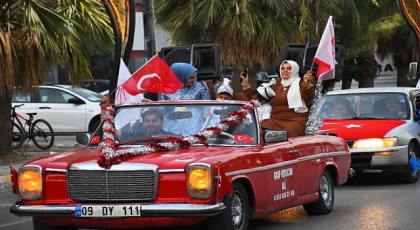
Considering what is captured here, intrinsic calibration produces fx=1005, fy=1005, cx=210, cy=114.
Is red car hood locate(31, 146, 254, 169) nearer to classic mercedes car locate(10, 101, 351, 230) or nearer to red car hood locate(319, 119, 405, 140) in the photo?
classic mercedes car locate(10, 101, 351, 230)

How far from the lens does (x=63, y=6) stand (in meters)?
19.5

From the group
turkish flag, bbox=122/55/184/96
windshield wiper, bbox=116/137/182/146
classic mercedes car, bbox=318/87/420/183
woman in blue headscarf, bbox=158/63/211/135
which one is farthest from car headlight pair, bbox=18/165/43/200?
classic mercedes car, bbox=318/87/420/183

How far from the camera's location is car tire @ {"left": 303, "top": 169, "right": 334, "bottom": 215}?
1167cm

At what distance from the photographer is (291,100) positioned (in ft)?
40.3

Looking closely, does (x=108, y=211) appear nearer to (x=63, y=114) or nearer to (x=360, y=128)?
(x=360, y=128)

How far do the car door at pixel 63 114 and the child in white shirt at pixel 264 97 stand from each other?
42.8 ft

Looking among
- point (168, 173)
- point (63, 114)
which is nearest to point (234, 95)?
point (168, 173)

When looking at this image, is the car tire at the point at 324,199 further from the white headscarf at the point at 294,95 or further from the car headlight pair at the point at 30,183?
the car headlight pair at the point at 30,183

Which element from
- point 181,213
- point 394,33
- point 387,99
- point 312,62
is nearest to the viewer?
point 181,213

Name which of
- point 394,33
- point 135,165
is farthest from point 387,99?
point 394,33

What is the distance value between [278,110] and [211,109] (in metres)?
2.24

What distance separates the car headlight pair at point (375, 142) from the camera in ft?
48.9

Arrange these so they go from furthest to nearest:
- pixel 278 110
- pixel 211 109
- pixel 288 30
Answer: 1. pixel 288 30
2. pixel 278 110
3. pixel 211 109

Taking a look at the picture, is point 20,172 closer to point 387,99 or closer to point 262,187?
point 262,187
